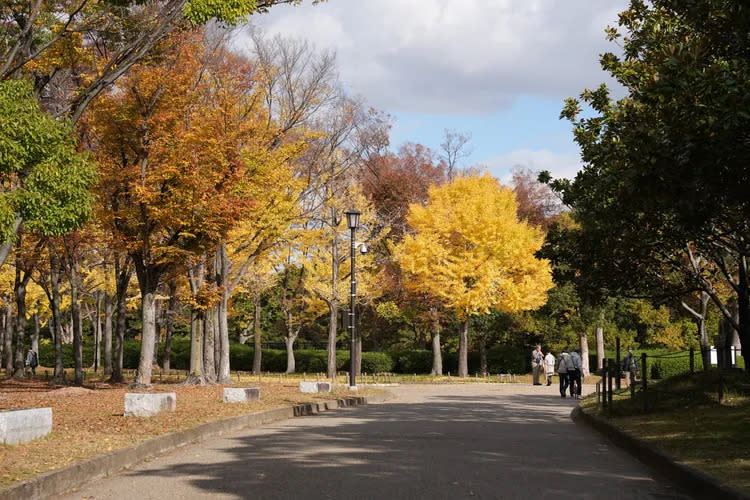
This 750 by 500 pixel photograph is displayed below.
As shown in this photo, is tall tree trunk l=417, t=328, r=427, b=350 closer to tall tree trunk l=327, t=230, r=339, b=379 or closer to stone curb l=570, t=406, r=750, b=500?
tall tree trunk l=327, t=230, r=339, b=379

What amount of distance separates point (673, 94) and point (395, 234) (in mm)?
44128

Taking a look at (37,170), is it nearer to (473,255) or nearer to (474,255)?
(473,255)

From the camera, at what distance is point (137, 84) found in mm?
24953

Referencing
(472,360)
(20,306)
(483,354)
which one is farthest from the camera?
(472,360)

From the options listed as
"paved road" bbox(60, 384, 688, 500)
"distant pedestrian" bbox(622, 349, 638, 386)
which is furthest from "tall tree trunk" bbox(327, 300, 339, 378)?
"paved road" bbox(60, 384, 688, 500)

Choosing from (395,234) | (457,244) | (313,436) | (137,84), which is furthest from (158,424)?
(395,234)

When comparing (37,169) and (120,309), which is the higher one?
(37,169)

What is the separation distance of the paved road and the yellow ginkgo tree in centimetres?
2708

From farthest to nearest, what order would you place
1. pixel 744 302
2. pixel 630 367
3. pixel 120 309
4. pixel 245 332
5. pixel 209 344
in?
pixel 245 332 < pixel 120 309 < pixel 209 344 < pixel 630 367 < pixel 744 302

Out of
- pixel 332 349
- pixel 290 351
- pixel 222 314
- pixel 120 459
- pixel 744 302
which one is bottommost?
pixel 120 459

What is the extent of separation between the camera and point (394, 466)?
33.7 feet

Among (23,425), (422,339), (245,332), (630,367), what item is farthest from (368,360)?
(23,425)

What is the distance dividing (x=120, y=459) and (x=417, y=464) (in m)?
3.49

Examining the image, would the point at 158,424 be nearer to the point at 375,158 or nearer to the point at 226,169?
the point at 226,169
